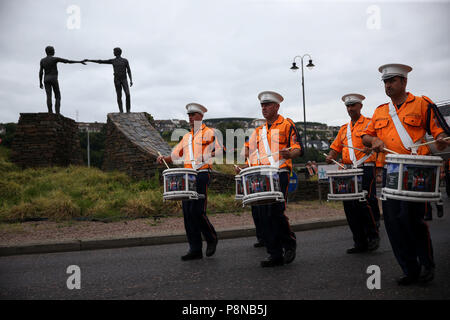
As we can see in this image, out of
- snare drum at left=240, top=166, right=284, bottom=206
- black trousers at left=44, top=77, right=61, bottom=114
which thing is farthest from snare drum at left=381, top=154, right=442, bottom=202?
black trousers at left=44, top=77, right=61, bottom=114

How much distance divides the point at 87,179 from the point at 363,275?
10.0 meters

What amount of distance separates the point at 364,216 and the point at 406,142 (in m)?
2.40

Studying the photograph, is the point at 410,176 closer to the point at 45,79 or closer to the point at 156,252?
the point at 156,252

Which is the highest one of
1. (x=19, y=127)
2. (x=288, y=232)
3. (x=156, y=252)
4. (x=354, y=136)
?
(x=19, y=127)

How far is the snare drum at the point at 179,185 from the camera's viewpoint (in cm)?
541

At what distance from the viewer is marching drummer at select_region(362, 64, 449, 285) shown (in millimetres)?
3824

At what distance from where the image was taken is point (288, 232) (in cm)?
532

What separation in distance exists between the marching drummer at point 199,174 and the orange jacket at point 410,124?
2531 mm

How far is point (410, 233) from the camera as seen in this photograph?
12.6 feet

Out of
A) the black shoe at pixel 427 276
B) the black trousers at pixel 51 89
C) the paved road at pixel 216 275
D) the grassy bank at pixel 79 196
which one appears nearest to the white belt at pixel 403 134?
the black shoe at pixel 427 276

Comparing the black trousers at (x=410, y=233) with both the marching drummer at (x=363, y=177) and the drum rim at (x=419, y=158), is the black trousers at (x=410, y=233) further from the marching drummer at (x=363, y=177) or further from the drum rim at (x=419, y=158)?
the marching drummer at (x=363, y=177)

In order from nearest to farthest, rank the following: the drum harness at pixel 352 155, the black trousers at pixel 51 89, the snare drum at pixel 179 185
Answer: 1. the snare drum at pixel 179 185
2. the drum harness at pixel 352 155
3. the black trousers at pixel 51 89

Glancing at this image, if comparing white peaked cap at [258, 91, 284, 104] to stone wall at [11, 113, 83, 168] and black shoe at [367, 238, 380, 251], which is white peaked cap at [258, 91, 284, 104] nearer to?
black shoe at [367, 238, 380, 251]
